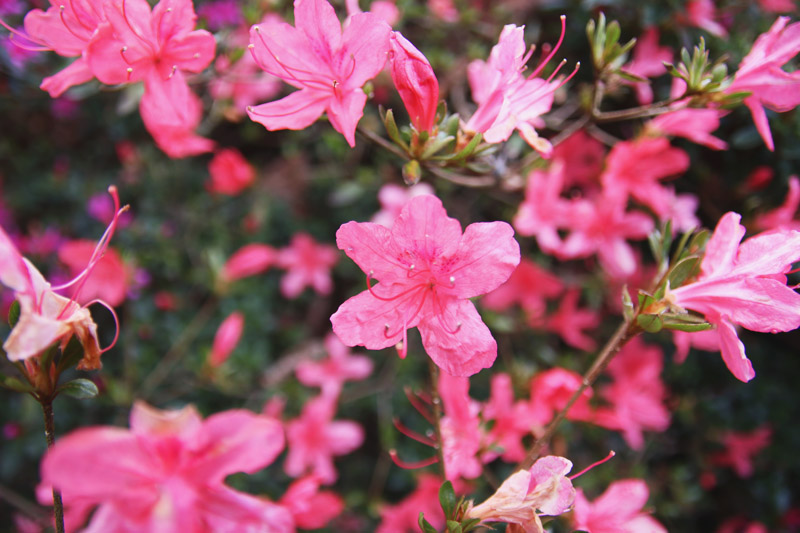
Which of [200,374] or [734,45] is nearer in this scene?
[734,45]

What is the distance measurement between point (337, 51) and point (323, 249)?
1.31m

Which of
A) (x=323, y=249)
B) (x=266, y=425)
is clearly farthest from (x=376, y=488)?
(x=266, y=425)

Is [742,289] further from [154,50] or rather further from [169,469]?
[154,50]

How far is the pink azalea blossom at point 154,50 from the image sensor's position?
914 mm

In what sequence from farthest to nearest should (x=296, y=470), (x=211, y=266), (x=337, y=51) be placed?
(x=211, y=266), (x=296, y=470), (x=337, y=51)

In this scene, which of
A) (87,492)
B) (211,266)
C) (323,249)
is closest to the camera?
(87,492)

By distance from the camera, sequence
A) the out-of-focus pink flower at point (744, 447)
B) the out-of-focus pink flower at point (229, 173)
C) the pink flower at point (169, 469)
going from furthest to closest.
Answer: the out-of-focus pink flower at point (229, 173) < the out-of-focus pink flower at point (744, 447) < the pink flower at point (169, 469)

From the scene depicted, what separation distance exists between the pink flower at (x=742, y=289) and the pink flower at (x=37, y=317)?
96cm

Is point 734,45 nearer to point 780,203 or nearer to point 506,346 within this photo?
point 780,203

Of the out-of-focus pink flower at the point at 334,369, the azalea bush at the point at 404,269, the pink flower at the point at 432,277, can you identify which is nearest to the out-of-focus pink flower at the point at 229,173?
the azalea bush at the point at 404,269

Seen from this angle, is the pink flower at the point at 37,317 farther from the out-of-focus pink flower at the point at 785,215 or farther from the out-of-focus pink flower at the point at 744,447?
the out-of-focus pink flower at the point at 744,447

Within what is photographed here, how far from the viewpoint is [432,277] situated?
2.98 ft

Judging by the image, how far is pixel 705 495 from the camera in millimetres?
1887

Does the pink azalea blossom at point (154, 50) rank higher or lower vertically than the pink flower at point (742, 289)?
higher
